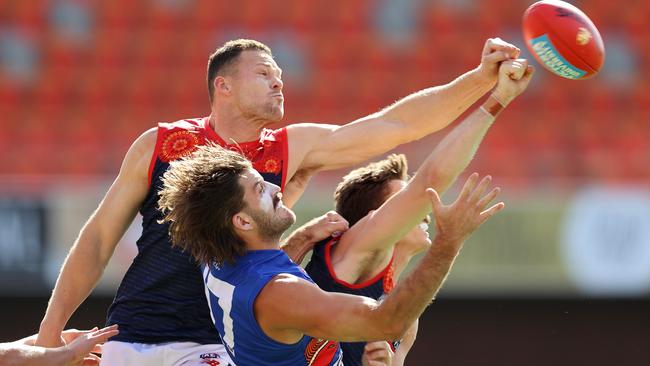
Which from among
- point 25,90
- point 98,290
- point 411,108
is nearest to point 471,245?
point 98,290

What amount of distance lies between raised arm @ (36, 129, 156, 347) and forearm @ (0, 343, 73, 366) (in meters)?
0.23

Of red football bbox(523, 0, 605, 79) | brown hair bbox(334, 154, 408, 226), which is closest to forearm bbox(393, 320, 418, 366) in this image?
brown hair bbox(334, 154, 408, 226)

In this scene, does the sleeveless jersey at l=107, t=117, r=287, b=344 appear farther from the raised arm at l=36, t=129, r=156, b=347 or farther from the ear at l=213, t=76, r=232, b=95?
the ear at l=213, t=76, r=232, b=95

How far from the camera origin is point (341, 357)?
4.11 meters

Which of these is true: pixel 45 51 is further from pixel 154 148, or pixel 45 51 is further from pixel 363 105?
pixel 154 148

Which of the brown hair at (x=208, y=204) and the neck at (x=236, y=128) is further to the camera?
the neck at (x=236, y=128)

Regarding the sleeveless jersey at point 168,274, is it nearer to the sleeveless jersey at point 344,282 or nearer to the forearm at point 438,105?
the sleeveless jersey at point 344,282

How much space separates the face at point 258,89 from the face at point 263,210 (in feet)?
2.66

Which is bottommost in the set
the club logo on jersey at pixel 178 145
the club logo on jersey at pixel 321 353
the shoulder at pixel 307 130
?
the club logo on jersey at pixel 321 353

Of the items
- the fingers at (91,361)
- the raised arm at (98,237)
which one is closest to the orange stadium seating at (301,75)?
the fingers at (91,361)

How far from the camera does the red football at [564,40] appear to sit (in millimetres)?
4145

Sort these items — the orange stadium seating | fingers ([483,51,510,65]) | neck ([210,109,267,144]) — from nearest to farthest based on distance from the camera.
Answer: fingers ([483,51,510,65])
neck ([210,109,267,144])
the orange stadium seating

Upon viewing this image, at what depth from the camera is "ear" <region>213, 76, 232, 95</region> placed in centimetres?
470

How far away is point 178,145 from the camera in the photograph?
450 cm
